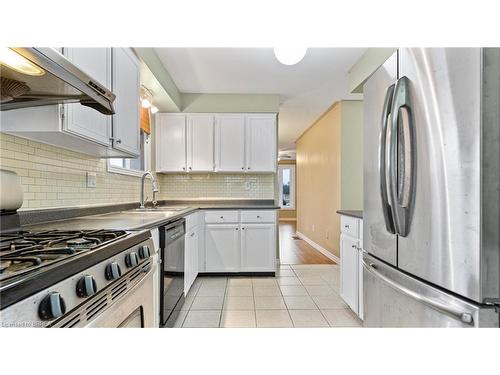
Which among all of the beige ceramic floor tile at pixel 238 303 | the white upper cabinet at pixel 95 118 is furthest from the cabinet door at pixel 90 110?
the beige ceramic floor tile at pixel 238 303

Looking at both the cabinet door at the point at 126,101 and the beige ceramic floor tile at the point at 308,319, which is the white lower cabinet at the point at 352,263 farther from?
the cabinet door at the point at 126,101

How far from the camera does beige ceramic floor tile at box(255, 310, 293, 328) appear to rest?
205cm

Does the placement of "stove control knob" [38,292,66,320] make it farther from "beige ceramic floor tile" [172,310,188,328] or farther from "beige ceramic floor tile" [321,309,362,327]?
"beige ceramic floor tile" [321,309,362,327]

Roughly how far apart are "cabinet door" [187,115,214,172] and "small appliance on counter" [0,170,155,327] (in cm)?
233

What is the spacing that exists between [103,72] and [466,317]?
6.88 feet

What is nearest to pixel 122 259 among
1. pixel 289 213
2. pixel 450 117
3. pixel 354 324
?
pixel 450 117

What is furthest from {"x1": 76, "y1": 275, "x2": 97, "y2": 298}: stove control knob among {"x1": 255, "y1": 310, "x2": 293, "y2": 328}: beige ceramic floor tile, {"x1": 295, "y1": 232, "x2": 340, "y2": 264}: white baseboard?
{"x1": 295, "y1": 232, "x2": 340, "y2": 264}: white baseboard

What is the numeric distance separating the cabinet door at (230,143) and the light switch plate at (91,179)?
5.69ft

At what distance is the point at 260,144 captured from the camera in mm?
3619

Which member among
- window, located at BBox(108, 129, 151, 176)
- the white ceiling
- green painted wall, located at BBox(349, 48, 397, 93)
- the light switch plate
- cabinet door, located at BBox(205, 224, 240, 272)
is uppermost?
the white ceiling

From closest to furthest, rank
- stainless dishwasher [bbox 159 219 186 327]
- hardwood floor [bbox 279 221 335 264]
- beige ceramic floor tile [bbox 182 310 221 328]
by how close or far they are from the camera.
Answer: stainless dishwasher [bbox 159 219 186 327]
beige ceramic floor tile [bbox 182 310 221 328]
hardwood floor [bbox 279 221 335 264]

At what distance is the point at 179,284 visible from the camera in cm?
213
